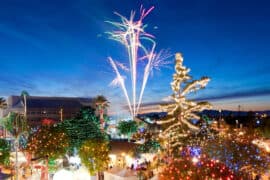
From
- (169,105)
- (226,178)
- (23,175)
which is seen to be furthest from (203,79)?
(23,175)

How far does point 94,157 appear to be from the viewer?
28.4 m

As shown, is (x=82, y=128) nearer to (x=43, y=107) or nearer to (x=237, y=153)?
(x=237, y=153)

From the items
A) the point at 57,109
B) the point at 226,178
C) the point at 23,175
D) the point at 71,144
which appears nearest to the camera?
the point at 226,178

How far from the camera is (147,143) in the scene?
3269cm

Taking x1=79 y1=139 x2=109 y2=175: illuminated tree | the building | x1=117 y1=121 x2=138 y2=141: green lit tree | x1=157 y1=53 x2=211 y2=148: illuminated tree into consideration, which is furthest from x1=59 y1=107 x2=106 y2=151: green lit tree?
the building

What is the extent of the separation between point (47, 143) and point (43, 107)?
7412cm

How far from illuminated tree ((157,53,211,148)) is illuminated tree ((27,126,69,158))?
32.8ft

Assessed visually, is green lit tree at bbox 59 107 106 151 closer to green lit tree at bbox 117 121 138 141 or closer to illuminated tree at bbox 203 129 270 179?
illuminated tree at bbox 203 129 270 179

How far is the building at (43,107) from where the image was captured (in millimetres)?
97500

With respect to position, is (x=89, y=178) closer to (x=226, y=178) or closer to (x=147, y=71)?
(x=147, y=71)

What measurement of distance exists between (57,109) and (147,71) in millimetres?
81370

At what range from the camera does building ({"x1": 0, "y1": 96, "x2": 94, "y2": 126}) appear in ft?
320

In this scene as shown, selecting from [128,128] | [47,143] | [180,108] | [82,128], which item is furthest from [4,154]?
[128,128]

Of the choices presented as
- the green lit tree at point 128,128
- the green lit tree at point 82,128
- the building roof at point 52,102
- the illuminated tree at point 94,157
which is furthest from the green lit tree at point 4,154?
the building roof at point 52,102
